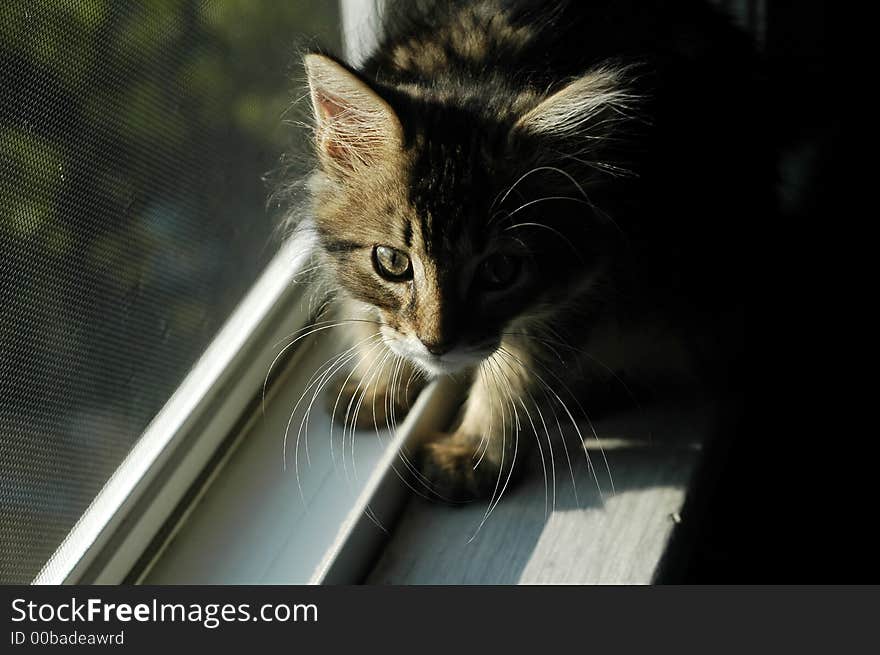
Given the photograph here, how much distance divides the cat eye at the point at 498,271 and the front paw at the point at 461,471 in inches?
11.6

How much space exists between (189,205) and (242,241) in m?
0.16

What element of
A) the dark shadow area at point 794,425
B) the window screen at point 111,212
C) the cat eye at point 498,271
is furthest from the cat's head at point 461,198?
the dark shadow area at point 794,425

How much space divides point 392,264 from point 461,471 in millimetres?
341

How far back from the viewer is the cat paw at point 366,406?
Result: 51.3 inches

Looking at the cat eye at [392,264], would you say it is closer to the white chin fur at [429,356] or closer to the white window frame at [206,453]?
the white chin fur at [429,356]

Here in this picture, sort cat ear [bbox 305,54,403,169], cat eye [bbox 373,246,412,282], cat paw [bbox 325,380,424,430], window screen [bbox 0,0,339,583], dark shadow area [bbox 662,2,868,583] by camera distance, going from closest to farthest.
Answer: window screen [bbox 0,0,339,583], cat ear [bbox 305,54,403,169], cat eye [bbox 373,246,412,282], cat paw [bbox 325,380,424,430], dark shadow area [bbox 662,2,868,583]

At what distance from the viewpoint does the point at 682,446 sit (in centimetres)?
132

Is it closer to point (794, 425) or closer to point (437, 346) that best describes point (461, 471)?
point (437, 346)

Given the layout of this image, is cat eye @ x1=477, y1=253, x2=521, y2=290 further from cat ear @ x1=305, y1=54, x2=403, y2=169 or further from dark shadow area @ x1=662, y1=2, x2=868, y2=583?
dark shadow area @ x1=662, y1=2, x2=868, y2=583

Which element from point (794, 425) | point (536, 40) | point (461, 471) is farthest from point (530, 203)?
point (794, 425)

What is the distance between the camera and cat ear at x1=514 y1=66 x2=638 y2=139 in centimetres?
101

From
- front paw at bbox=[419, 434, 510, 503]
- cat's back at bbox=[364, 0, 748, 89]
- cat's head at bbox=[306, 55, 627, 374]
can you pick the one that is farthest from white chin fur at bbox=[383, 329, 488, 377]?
cat's back at bbox=[364, 0, 748, 89]
